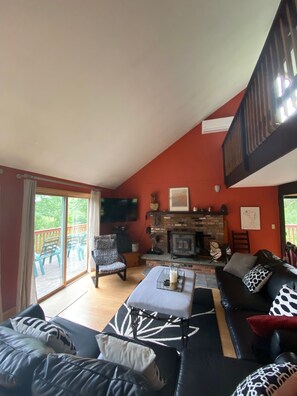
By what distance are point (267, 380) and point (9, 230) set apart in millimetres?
3042

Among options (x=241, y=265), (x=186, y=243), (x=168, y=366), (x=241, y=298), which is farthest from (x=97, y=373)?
(x=186, y=243)

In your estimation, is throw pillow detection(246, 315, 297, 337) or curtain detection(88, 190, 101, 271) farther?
curtain detection(88, 190, 101, 271)

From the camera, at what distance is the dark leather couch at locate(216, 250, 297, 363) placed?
4.21 feet

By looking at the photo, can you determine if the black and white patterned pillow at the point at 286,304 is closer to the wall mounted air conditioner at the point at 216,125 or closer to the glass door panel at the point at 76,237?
the glass door panel at the point at 76,237

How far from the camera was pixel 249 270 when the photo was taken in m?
2.75

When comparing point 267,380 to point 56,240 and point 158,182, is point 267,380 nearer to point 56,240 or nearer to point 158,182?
point 56,240

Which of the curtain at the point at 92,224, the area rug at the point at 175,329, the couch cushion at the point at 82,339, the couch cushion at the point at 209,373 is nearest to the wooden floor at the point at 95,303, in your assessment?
the area rug at the point at 175,329

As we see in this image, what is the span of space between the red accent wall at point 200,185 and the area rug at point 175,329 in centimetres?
250

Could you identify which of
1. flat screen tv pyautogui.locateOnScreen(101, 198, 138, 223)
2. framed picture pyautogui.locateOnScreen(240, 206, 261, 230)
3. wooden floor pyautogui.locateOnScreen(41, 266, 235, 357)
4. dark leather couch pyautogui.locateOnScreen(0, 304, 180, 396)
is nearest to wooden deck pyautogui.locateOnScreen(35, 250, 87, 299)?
wooden floor pyautogui.locateOnScreen(41, 266, 235, 357)

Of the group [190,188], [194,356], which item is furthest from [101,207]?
[194,356]

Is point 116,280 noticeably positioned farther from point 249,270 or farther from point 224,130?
point 224,130

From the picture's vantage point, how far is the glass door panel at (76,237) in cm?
391

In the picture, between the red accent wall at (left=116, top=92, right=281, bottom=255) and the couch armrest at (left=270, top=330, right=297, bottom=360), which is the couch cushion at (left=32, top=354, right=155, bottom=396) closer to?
the couch armrest at (left=270, top=330, right=297, bottom=360)

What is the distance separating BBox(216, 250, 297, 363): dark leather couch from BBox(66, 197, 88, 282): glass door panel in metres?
3.00
